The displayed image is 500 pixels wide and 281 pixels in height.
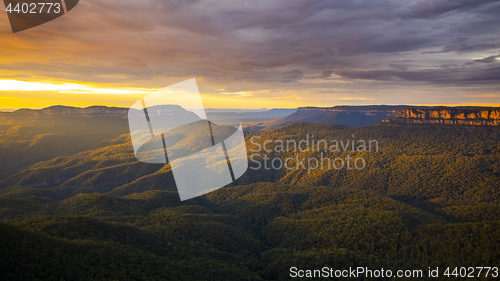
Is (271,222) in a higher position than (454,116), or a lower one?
lower

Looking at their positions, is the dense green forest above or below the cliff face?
below

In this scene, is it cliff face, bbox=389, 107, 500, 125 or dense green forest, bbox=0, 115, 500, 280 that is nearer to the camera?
dense green forest, bbox=0, 115, 500, 280

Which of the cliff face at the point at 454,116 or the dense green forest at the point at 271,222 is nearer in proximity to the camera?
the dense green forest at the point at 271,222

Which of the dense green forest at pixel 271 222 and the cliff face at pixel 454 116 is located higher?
the cliff face at pixel 454 116

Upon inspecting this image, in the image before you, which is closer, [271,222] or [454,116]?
[271,222]
